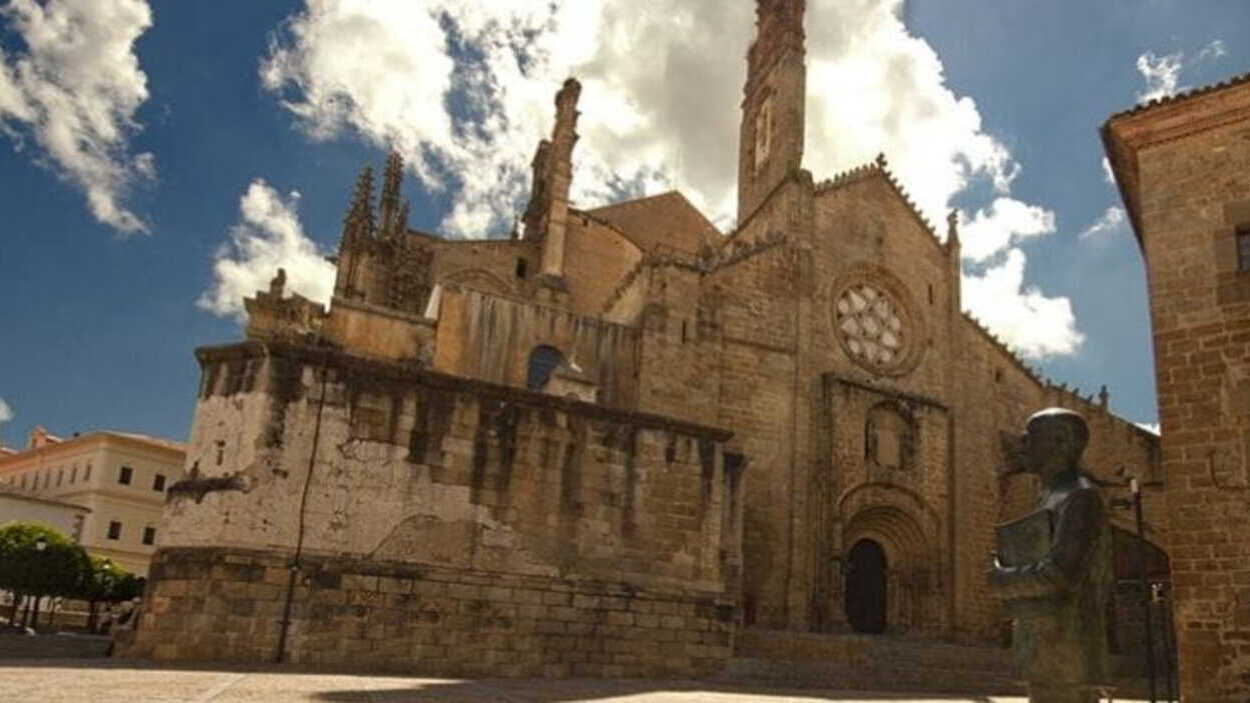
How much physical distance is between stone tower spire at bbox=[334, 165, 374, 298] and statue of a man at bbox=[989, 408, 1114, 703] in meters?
24.8

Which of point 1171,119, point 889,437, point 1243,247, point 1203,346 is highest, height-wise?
point 1171,119

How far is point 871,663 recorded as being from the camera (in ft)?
57.0

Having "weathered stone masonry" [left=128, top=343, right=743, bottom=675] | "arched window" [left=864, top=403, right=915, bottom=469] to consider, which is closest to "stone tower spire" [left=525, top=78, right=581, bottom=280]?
"arched window" [left=864, top=403, right=915, bottom=469]

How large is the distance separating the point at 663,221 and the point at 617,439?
25.2m

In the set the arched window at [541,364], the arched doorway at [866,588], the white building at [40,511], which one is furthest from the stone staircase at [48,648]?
the white building at [40,511]

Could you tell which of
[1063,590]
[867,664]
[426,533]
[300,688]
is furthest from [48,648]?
[1063,590]

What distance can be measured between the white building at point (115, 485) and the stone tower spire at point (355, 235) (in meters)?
21.7

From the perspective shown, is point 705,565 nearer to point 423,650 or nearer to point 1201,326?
point 423,650

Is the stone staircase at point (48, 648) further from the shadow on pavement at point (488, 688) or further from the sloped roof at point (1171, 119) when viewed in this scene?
the sloped roof at point (1171, 119)

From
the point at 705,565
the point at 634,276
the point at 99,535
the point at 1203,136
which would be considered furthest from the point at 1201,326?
the point at 99,535

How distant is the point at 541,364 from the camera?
71.8ft

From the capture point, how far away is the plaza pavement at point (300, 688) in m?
6.93

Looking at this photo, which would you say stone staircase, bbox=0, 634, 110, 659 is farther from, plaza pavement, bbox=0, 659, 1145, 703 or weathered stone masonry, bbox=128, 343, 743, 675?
weathered stone masonry, bbox=128, 343, 743, 675

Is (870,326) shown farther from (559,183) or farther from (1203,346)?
(1203,346)
